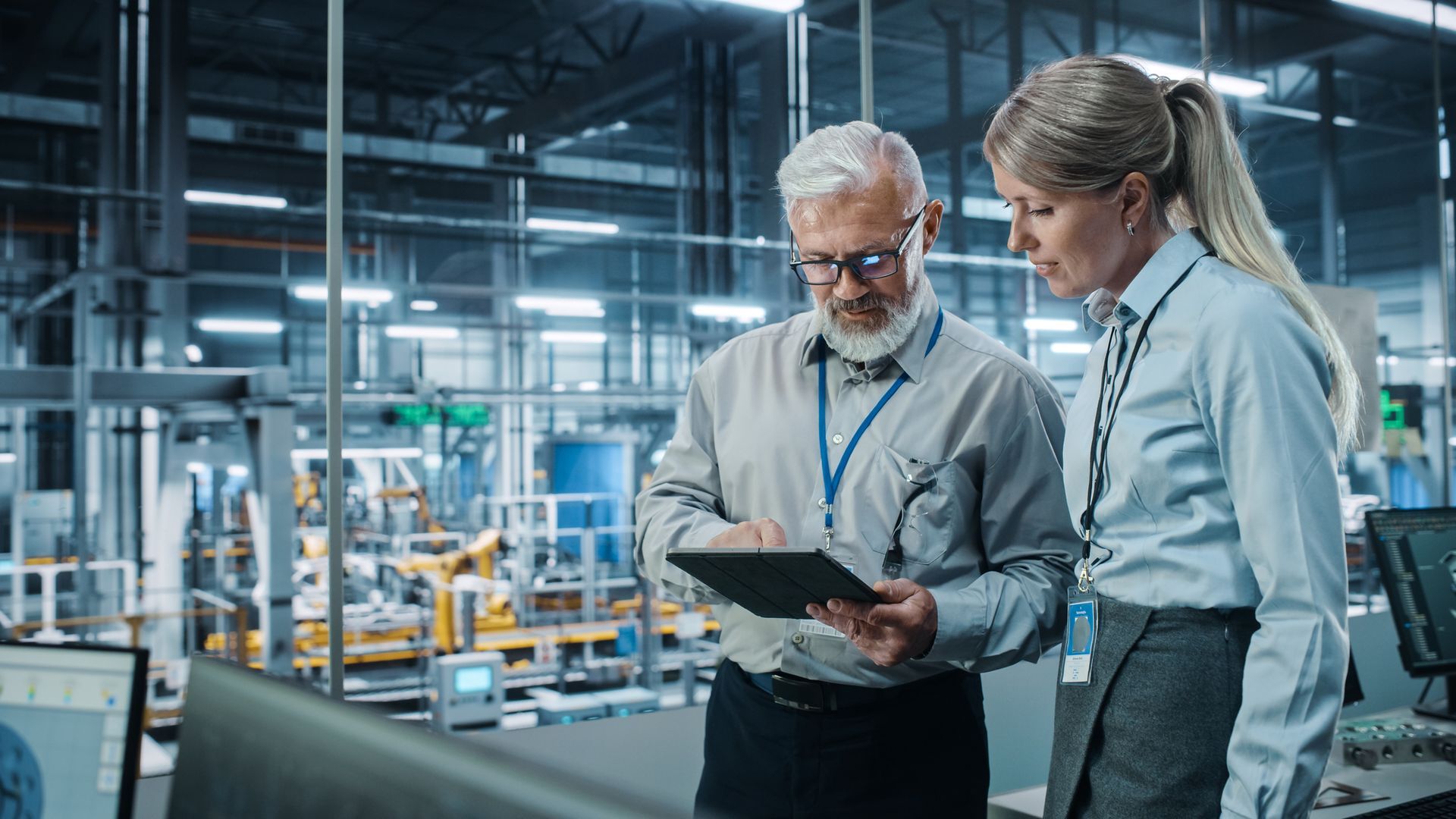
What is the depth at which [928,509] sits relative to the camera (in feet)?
4.89

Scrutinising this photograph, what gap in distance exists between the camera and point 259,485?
256 inches

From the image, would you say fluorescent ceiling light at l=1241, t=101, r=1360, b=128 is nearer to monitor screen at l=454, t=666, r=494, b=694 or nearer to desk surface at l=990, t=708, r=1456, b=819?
desk surface at l=990, t=708, r=1456, b=819

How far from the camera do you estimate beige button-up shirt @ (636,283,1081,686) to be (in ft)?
4.84

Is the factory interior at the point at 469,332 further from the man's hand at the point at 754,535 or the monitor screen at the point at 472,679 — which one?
the man's hand at the point at 754,535

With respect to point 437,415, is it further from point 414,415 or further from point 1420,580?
point 1420,580

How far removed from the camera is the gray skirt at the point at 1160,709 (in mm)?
1064

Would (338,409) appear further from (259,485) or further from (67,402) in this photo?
(67,402)

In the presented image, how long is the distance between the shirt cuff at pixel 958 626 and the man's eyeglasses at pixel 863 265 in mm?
454

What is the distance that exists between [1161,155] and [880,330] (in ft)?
1.66

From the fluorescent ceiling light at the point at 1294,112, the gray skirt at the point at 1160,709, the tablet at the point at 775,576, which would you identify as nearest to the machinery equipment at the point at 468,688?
the fluorescent ceiling light at the point at 1294,112

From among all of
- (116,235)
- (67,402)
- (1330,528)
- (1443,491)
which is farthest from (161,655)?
(1330,528)

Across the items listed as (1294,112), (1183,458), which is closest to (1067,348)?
(1294,112)

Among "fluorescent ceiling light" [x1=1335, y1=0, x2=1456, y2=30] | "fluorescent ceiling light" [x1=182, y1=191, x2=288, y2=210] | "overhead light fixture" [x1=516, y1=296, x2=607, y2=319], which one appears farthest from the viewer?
"overhead light fixture" [x1=516, y1=296, x2=607, y2=319]

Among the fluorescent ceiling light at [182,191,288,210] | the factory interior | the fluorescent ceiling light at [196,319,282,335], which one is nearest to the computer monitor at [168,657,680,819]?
the factory interior
